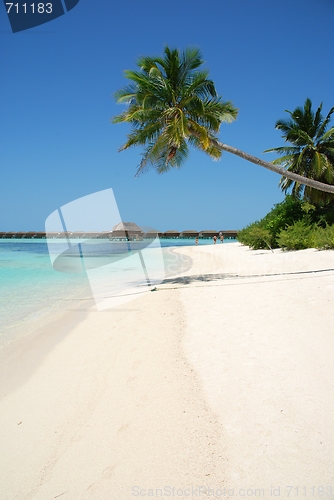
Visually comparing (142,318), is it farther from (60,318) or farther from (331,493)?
(331,493)

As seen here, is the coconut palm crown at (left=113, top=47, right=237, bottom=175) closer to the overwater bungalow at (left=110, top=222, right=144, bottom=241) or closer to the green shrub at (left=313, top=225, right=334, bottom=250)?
the green shrub at (left=313, top=225, right=334, bottom=250)

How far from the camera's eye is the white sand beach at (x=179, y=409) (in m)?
2.04

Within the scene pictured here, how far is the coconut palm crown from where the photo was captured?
32.7 ft

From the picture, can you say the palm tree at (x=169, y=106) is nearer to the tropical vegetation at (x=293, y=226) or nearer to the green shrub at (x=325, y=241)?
the green shrub at (x=325, y=241)

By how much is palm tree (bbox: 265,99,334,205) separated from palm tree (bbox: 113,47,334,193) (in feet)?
31.4

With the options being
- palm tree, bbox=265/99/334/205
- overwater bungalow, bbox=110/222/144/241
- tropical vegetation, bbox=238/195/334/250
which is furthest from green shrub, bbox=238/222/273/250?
overwater bungalow, bbox=110/222/144/241

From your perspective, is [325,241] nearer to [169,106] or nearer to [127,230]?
[169,106]

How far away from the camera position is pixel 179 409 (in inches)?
109

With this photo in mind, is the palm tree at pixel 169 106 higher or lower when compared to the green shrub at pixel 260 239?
higher

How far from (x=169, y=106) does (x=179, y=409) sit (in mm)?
9749

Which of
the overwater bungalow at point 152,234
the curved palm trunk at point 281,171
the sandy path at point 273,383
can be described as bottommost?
the overwater bungalow at point 152,234

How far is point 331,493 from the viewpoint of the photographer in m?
1.84

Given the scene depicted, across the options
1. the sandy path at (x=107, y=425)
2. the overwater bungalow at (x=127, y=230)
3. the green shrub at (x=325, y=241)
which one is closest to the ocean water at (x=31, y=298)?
the sandy path at (x=107, y=425)

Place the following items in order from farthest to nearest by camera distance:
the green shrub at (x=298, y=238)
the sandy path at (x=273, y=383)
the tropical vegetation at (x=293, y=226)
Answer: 1. the tropical vegetation at (x=293, y=226)
2. the green shrub at (x=298, y=238)
3. the sandy path at (x=273, y=383)
